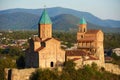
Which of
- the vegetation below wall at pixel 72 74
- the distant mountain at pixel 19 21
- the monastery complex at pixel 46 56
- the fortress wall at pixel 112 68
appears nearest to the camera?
the vegetation below wall at pixel 72 74

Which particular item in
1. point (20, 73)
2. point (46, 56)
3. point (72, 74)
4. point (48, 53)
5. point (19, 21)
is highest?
point (48, 53)

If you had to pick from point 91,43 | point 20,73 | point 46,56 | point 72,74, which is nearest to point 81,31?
point 91,43

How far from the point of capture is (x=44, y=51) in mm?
21312

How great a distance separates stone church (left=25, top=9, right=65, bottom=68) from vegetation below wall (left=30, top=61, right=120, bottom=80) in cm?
74

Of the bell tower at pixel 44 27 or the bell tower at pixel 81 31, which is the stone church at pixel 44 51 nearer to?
the bell tower at pixel 44 27

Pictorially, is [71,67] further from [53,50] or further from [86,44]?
[86,44]

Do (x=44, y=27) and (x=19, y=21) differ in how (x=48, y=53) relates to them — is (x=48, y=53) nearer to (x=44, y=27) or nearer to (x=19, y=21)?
(x=44, y=27)

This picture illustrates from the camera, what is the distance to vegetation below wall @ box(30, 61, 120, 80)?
20.3 meters

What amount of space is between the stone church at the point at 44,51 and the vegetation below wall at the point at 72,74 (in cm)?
74

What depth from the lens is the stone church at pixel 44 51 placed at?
21266 mm

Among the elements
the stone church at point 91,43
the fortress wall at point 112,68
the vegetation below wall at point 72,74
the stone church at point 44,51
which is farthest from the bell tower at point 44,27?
the fortress wall at point 112,68

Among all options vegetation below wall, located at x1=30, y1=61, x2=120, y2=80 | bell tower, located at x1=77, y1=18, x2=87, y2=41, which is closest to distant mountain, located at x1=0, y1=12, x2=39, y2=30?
bell tower, located at x1=77, y1=18, x2=87, y2=41

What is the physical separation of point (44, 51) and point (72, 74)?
173cm

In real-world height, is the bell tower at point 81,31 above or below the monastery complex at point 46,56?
above
